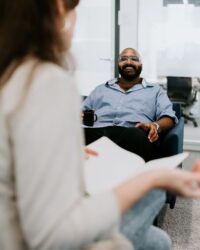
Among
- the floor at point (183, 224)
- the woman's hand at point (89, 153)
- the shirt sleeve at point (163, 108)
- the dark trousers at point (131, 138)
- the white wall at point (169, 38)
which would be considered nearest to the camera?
the woman's hand at point (89, 153)

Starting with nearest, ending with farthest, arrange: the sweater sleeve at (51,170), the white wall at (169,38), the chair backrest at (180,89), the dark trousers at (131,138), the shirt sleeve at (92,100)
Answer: the sweater sleeve at (51,170), the dark trousers at (131,138), the shirt sleeve at (92,100), the white wall at (169,38), the chair backrest at (180,89)

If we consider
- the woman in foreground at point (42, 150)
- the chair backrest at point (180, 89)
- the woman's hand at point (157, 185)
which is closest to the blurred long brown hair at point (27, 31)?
the woman in foreground at point (42, 150)

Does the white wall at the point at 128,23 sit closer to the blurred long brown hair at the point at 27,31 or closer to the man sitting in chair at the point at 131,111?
the man sitting in chair at the point at 131,111

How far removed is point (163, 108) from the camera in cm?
257

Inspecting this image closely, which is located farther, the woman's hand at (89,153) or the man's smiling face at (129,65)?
the man's smiling face at (129,65)

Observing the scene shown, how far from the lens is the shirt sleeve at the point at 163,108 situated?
2514 mm

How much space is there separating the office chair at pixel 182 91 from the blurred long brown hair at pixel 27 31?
10.8 feet

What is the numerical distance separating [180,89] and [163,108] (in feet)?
4.46

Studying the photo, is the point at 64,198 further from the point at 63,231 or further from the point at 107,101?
the point at 107,101

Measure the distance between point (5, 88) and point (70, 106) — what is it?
0.11 metres

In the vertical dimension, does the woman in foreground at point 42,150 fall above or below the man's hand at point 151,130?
above

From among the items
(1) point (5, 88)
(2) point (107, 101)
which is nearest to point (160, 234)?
(1) point (5, 88)

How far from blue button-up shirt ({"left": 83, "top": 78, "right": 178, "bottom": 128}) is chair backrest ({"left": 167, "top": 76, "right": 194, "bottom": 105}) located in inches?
45.7

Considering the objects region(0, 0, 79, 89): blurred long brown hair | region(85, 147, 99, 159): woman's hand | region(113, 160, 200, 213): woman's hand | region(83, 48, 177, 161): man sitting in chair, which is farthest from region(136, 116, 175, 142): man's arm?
region(0, 0, 79, 89): blurred long brown hair
